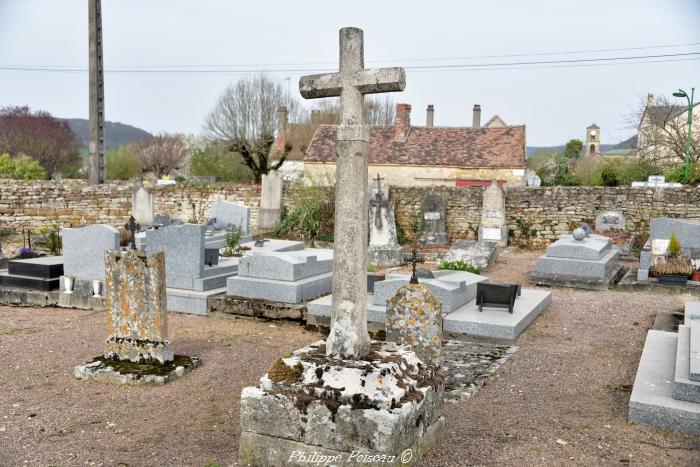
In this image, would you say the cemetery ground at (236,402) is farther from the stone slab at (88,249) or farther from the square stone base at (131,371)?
the stone slab at (88,249)

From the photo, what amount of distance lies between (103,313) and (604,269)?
9491mm

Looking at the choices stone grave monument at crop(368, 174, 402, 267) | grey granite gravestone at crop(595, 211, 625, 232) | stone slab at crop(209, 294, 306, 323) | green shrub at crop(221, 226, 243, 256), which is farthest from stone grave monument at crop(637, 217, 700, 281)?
green shrub at crop(221, 226, 243, 256)

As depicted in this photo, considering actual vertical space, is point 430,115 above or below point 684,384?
above

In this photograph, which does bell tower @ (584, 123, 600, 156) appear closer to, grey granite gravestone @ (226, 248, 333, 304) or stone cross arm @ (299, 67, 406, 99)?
grey granite gravestone @ (226, 248, 333, 304)

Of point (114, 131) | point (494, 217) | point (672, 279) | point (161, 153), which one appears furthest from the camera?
point (114, 131)

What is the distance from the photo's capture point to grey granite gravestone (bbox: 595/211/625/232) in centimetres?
1717

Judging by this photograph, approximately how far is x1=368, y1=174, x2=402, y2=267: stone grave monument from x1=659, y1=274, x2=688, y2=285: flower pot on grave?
20.1ft

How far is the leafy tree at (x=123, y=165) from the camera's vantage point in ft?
136

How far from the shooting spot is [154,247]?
399 inches

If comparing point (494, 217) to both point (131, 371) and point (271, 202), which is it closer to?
point (271, 202)

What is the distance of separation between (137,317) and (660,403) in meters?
5.43

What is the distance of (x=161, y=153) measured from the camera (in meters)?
48.7

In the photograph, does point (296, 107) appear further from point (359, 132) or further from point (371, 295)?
point (359, 132)

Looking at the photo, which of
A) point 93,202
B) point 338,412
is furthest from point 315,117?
point 338,412
